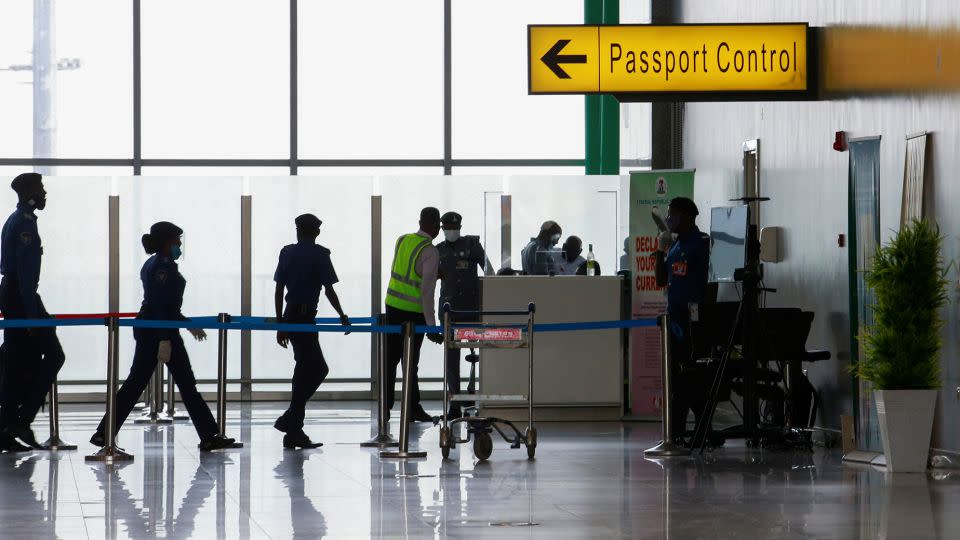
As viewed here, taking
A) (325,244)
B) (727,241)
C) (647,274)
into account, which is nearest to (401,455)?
(727,241)

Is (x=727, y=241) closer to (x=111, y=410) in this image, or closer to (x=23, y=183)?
(x=111, y=410)

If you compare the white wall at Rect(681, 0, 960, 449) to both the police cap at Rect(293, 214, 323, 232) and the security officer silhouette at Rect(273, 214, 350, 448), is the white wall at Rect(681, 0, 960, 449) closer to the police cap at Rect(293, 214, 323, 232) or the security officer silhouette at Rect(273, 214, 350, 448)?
the security officer silhouette at Rect(273, 214, 350, 448)

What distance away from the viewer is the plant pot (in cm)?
735

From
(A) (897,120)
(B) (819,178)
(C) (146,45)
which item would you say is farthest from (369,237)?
(A) (897,120)

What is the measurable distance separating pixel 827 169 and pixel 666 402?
198 cm

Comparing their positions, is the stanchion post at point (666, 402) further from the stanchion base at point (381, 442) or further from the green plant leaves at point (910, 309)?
the stanchion base at point (381, 442)

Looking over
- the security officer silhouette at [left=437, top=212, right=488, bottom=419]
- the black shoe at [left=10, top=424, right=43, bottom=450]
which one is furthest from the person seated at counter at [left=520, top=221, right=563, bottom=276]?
the black shoe at [left=10, top=424, right=43, bottom=450]

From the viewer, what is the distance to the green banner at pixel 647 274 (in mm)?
11305

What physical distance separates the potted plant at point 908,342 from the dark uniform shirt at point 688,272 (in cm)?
155

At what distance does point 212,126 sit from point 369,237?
7.25 feet

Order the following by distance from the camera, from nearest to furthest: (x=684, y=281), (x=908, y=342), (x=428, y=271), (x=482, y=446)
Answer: (x=908, y=342)
(x=482, y=446)
(x=684, y=281)
(x=428, y=271)

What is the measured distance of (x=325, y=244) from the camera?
1367 centimetres


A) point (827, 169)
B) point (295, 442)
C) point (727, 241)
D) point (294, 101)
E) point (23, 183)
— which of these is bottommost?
point (295, 442)

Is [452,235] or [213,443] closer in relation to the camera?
[213,443]
